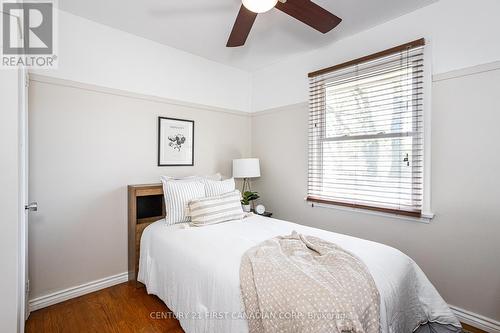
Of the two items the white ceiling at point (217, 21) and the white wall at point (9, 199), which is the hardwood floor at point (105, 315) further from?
the white ceiling at point (217, 21)

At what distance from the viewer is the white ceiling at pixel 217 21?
2.07m

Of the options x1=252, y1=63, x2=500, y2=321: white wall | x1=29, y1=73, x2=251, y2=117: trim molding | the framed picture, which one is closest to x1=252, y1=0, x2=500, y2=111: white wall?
x1=252, y1=63, x2=500, y2=321: white wall

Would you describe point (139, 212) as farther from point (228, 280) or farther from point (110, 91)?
point (228, 280)

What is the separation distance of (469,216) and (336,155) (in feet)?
4.02

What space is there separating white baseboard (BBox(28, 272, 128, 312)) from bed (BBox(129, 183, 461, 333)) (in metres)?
0.63

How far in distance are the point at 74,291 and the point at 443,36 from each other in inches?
156

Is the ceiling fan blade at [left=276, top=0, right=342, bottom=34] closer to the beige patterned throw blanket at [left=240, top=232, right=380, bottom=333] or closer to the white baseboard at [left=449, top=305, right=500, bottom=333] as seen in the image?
the beige patterned throw blanket at [left=240, top=232, right=380, bottom=333]

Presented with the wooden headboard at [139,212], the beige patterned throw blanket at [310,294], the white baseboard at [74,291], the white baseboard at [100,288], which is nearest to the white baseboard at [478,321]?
the white baseboard at [100,288]

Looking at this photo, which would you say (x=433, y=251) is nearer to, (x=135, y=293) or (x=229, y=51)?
(x=135, y=293)

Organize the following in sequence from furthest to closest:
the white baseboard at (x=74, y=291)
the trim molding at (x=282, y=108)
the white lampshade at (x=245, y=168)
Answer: the white lampshade at (x=245, y=168)
the trim molding at (x=282, y=108)
the white baseboard at (x=74, y=291)

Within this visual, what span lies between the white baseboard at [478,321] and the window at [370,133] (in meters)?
0.80

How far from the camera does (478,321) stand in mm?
1849

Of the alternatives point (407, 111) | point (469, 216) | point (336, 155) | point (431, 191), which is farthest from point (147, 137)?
point (469, 216)

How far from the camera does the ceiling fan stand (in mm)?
1546
